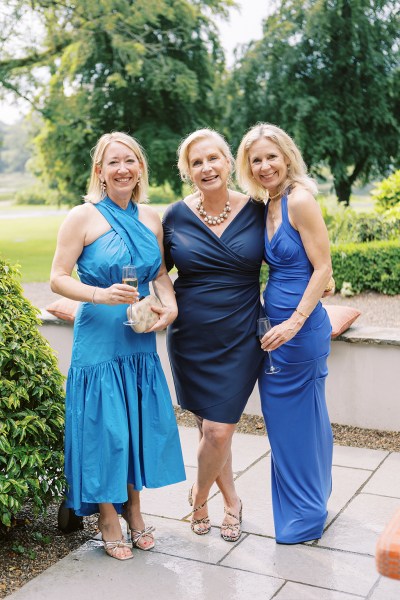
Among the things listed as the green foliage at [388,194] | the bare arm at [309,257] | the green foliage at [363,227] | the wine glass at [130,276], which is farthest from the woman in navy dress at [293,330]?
the green foliage at [388,194]

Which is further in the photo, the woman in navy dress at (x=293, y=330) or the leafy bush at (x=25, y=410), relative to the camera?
the woman in navy dress at (x=293, y=330)

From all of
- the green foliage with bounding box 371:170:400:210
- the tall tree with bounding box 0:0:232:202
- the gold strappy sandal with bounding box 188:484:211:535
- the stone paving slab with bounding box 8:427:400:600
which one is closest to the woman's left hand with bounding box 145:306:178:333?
the gold strappy sandal with bounding box 188:484:211:535

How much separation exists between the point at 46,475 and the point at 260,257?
4.74ft

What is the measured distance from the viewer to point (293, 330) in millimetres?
3490

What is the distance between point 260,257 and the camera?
11.9 feet

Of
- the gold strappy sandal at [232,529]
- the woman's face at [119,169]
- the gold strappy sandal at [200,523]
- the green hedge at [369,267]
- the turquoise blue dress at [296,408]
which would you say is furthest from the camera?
the green hedge at [369,267]

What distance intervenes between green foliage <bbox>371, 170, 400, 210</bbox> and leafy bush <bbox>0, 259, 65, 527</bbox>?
247 inches

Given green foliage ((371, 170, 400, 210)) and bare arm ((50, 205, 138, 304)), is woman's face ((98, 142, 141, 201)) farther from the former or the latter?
green foliage ((371, 170, 400, 210))

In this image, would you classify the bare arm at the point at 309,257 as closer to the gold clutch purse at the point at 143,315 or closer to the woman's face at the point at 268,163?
the woman's face at the point at 268,163

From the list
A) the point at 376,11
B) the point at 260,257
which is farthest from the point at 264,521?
the point at 376,11

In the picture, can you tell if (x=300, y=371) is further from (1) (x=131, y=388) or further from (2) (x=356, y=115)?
(2) (x=356, y=115)

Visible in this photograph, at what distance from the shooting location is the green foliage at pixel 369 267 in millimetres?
7426

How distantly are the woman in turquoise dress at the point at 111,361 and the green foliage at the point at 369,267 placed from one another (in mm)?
4296

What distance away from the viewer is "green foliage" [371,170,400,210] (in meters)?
9.04
